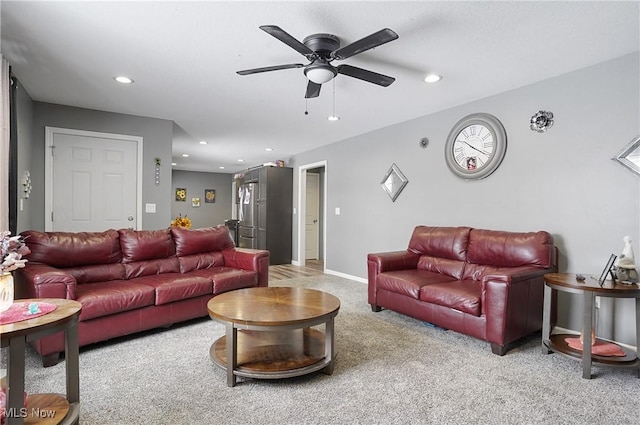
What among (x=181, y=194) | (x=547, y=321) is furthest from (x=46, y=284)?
(x=181, y=194)

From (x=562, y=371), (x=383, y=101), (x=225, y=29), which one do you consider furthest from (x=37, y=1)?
(x=562, y=371)

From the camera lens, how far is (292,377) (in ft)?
7.18

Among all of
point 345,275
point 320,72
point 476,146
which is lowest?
point 345,275

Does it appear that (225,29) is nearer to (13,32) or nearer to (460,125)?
(13,32)

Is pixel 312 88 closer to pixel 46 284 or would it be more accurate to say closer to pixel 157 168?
pixel 46 284

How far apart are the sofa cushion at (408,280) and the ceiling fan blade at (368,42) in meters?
2.15

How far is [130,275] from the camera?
3336 millimetres

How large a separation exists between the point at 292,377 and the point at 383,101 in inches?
121

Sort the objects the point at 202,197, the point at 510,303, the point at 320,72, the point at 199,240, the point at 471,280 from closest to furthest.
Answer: the point at 320,72
the point at 510,303
the point at 471,280
the point at 199,240
the point at 202,197

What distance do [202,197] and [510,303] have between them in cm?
998

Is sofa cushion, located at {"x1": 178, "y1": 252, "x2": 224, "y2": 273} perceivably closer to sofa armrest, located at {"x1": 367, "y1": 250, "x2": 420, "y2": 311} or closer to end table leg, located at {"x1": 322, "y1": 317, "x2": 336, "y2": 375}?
sofa armrest, located at {"x1": 367, "y1": 250, "x2": 420, "y2": 311}

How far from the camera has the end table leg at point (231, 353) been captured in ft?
6.79

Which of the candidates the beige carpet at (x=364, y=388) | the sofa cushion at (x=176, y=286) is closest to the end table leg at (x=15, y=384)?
the beige carpet at (x=364, y=388)

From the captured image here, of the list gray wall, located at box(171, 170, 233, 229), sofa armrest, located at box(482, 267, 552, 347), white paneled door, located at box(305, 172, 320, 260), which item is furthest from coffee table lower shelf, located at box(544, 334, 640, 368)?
gray wall, located at box(171, 170, 233, 229)
